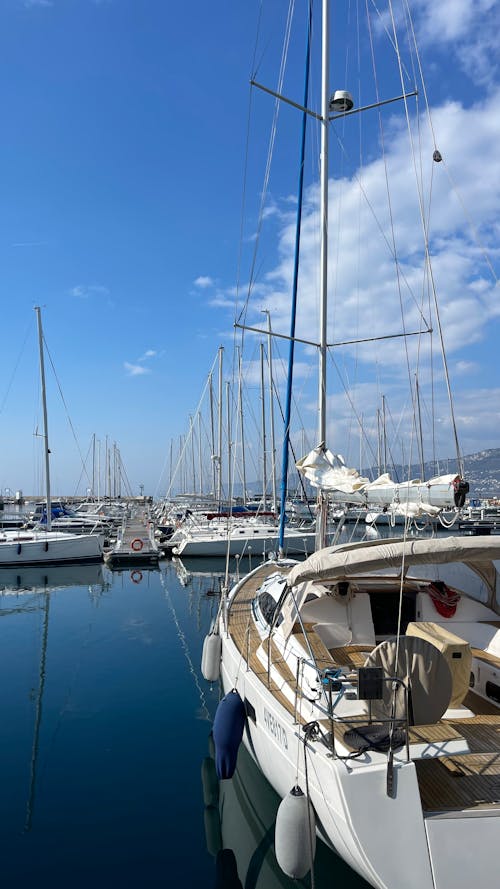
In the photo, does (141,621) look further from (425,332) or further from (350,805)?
(350,805)

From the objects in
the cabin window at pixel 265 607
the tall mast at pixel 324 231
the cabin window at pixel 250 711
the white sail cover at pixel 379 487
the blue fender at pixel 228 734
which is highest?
the tall mast at pixel 324 231

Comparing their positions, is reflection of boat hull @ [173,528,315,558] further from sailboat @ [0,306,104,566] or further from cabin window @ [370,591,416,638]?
cabin window @ [370,591,416,638]

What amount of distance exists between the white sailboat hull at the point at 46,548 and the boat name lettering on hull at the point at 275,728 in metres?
23.6

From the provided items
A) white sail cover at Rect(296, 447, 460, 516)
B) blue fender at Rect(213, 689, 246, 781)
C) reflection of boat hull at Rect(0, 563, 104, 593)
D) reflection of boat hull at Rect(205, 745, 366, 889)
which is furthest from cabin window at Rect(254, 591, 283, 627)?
reflection of boat hull at Rect(0, 563, 104, 593)

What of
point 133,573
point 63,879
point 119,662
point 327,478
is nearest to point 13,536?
point 133,573

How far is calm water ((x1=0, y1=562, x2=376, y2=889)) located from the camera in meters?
5.79

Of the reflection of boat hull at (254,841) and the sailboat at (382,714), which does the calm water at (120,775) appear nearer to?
the reflection of boat hull at (254,841)

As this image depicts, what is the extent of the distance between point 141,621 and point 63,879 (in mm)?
11508

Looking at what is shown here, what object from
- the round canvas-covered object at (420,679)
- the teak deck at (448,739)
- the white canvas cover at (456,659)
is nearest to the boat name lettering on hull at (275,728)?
the teak deck at (448,739)

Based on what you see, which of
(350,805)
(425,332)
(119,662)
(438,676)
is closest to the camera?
(350,805)

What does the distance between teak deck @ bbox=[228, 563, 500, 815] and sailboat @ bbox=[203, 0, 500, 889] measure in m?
0.02

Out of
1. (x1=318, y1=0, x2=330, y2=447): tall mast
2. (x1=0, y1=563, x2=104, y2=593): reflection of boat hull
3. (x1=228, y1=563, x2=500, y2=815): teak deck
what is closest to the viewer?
(x1=228, y1=563, x2=500, y2=815): teak deck

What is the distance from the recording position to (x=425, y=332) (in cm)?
991

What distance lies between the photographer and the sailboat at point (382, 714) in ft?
13.3
